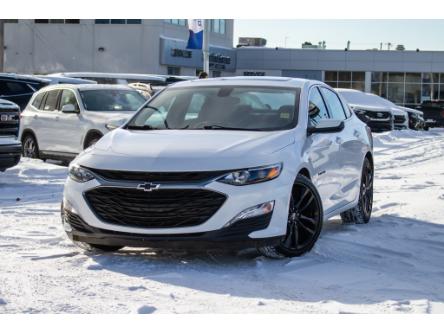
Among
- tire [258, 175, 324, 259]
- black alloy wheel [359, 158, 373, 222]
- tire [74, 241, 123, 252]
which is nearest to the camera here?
tire [258, 175, 324, 259]

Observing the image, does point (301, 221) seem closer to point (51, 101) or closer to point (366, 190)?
→ point (366, 190)

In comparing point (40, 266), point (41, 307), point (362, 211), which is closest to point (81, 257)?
point (40, 266)

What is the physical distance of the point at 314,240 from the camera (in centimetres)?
711

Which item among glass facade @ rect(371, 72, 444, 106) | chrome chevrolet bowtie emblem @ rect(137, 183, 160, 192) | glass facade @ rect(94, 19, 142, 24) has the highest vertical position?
glass facade @ rect(94, 19, 142, 24)

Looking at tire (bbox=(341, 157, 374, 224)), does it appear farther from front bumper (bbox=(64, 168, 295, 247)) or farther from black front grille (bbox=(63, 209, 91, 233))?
black front grille (bbox=(63, 209, 91, 233))

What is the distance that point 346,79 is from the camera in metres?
66.7

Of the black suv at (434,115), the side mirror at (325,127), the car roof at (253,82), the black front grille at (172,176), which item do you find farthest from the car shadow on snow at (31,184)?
the black suv at (434,115)

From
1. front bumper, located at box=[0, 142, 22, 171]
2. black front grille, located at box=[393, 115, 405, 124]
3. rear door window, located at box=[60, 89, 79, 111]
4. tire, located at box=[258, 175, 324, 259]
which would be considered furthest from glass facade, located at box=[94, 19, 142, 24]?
tire, located at box=[258, 175, 324, 259]

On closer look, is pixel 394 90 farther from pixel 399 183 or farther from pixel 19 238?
pixel 19 238

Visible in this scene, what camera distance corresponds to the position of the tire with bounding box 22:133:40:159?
16609 millimetres

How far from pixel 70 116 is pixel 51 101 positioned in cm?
109

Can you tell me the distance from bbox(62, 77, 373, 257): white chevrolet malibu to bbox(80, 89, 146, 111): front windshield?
7.76m

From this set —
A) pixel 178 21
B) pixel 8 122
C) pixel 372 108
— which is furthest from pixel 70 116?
pixel 178 21
